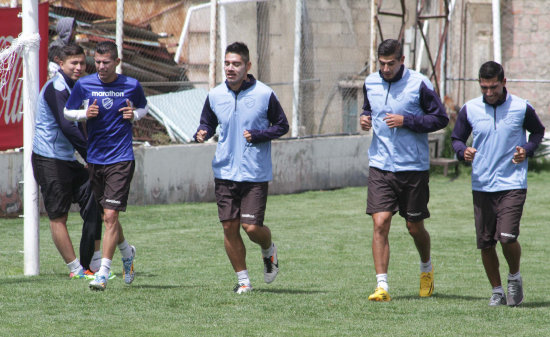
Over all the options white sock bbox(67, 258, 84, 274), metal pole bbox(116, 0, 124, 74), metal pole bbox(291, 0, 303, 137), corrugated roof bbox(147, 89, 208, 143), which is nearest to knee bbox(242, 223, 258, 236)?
white sock bbox(67, 258, 84, 274)

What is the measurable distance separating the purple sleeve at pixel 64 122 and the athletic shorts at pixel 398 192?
2510mm

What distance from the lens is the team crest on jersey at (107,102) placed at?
759 cm

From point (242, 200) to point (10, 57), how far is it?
313 cm

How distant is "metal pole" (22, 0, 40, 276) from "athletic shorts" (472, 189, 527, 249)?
4003mm

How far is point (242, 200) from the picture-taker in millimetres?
7574

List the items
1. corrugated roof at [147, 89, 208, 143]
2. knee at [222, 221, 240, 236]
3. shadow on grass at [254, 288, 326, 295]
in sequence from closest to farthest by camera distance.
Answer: knee at [222, 221, 240, 236]
shadow on grass at [254, 288, 326, 295]
corrugated roof at [147, 89, 208, 143]

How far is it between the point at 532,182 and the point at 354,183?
3.35 metres

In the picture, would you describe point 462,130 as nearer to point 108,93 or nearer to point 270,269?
point 270,269

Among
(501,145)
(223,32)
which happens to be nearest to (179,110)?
(223,32)

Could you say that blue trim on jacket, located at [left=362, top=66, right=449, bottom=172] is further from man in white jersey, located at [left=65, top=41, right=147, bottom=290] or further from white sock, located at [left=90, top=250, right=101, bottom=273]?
white sock, located at [left=90, top=250, right=101, bottom=273]

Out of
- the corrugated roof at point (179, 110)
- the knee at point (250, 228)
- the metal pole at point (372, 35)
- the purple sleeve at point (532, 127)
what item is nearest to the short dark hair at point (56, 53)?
the knee at point (250, 228)

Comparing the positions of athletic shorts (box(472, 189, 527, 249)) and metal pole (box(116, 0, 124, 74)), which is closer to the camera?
athletic shorts (box(472, 189, 527, 249))

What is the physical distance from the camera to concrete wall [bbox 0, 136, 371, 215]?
1271 centimetres

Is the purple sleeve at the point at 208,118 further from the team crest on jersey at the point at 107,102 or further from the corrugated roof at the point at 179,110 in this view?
the corrugated roof at the point at 179,110
